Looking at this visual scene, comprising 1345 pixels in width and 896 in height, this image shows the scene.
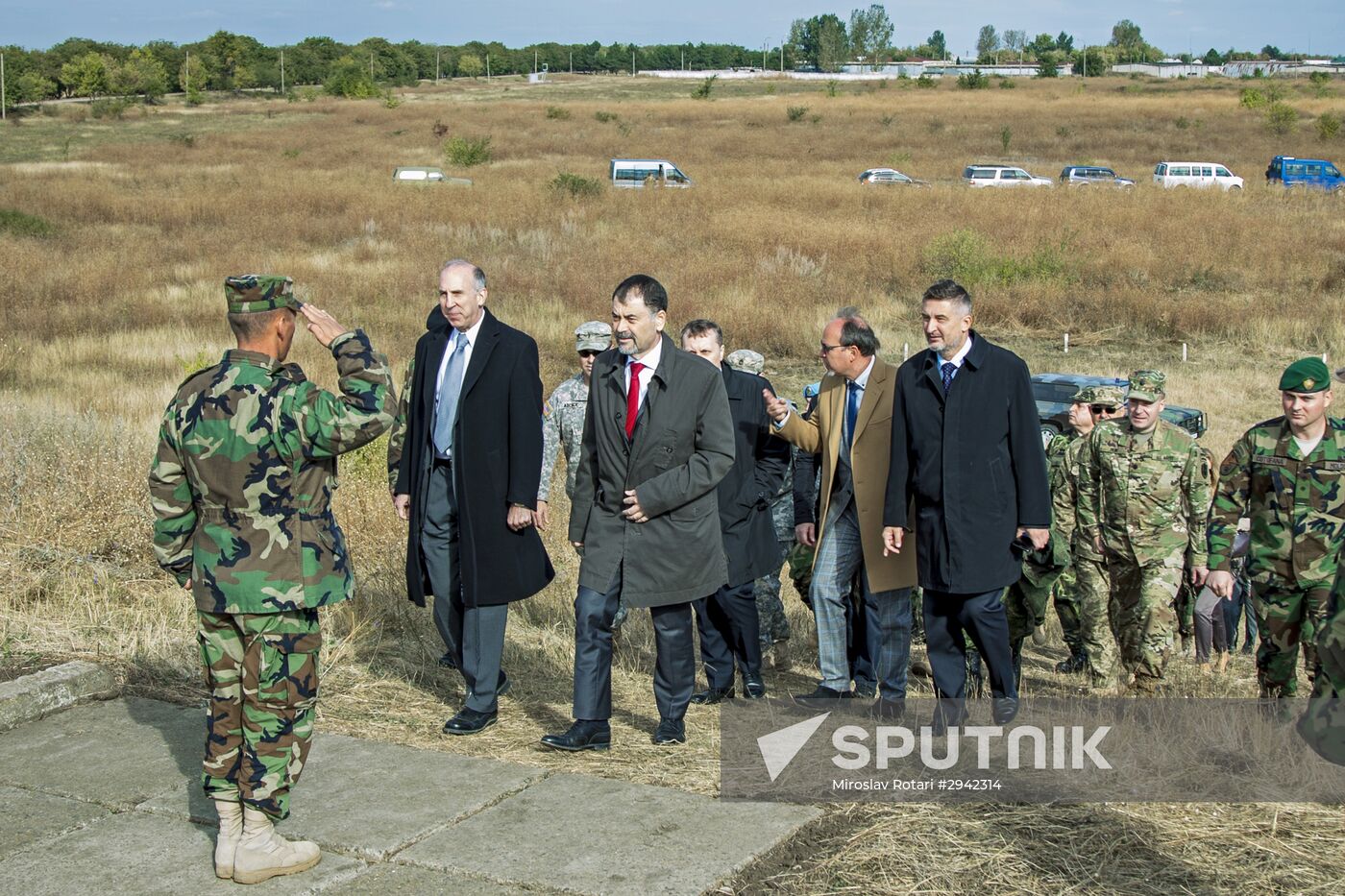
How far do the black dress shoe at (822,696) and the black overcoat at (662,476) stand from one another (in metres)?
0.98

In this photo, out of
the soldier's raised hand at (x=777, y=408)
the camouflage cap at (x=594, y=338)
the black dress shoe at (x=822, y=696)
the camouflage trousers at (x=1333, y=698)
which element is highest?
the camouflage cap at (x=594, y=338)

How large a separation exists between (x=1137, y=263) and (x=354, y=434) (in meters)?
25.4

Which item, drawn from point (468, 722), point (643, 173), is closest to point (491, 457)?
point (468, 722)

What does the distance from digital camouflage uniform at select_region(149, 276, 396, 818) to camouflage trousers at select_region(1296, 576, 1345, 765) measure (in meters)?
2.54

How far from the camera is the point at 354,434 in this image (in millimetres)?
3762

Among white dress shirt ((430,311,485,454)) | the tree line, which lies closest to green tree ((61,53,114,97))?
the tree line

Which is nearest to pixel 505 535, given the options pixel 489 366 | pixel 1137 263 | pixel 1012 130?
pixel 489 366

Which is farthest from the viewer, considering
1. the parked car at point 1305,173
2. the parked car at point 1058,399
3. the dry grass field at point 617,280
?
the parked car at point 1305,173

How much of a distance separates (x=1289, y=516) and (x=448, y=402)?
367 cm

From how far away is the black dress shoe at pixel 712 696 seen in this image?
245 inches

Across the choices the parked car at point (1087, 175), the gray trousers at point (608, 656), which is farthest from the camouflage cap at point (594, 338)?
the parked car at point (1087, 175)

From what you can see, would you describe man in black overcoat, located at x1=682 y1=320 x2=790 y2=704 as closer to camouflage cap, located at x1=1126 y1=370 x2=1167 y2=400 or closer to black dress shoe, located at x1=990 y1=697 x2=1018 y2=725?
black dress shoe, located at x1=990 y1=697 x2=1018 y2=725

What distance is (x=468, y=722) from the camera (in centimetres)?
550

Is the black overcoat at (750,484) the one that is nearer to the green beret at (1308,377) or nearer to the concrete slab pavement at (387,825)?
the concrete slab pavement at (387,825)
